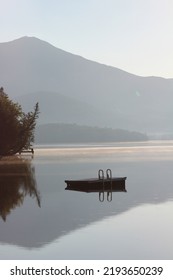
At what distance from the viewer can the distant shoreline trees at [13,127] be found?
113000 millimetres

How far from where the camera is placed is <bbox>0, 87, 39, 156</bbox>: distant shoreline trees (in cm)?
11300

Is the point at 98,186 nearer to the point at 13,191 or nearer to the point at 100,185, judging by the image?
the point at 100,185

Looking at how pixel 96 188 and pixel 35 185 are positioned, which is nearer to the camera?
pixel 96 188

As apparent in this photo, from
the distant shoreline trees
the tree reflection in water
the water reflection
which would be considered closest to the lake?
the tree reflection in water

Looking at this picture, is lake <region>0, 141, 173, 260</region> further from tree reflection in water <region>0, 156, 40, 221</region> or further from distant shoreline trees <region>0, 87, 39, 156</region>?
distant shoreline trees <region>0, 87, 39, 156</region>

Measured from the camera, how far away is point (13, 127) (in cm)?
11331

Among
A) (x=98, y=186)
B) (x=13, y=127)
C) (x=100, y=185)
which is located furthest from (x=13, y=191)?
(x=13, y=127)

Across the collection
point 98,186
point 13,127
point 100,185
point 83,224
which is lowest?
point 83,224

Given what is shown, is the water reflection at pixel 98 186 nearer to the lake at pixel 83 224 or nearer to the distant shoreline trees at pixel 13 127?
the lake at pixel 83 224

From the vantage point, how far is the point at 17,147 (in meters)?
120

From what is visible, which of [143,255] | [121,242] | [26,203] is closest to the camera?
[143,255]

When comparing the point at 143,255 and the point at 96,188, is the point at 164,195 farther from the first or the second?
the point at 143,255

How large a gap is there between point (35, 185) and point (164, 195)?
59.9ft
